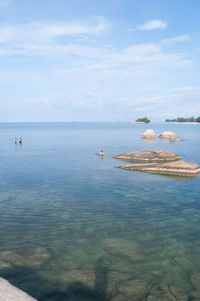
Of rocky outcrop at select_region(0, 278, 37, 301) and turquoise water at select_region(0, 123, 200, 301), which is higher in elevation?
rocky outcrop at select_region(0, 278, 37, 301)

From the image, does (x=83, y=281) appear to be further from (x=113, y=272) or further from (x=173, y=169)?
(x=173, y=169)

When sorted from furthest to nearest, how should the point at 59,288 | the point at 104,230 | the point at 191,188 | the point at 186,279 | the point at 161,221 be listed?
the point at 191,188 < the point at 161,221 < the point at 104,230 < the point at 186,279 < the point at 59,288

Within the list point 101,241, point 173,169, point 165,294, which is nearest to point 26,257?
point 101,241

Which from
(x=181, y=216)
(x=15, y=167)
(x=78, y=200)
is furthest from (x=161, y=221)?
(x=15, y=167)

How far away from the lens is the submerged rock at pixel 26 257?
12203mm

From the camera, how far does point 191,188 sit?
90.4 feet

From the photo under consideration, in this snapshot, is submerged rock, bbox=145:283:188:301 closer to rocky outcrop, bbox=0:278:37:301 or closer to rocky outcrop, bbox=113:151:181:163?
rocky outcrop, bbox=0:278:37:301

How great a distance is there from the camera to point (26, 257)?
12.8 meters

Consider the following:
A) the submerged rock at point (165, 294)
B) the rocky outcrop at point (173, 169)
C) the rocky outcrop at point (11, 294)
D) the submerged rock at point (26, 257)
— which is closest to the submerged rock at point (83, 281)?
the submerged rock at point (26, 257)

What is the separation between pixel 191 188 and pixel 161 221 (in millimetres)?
11571

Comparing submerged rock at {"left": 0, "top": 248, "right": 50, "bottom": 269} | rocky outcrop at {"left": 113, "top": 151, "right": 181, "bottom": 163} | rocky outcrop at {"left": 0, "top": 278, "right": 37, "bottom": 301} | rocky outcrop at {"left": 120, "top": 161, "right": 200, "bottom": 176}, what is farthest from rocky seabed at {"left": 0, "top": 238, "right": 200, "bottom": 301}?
rocky outcrop at {"left": 113, "top": 151, "right": 181, "bottom": 163}

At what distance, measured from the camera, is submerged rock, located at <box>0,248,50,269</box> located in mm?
12203

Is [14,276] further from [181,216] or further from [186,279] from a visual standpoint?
[181,216]

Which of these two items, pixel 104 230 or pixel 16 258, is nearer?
pixel 16 258
